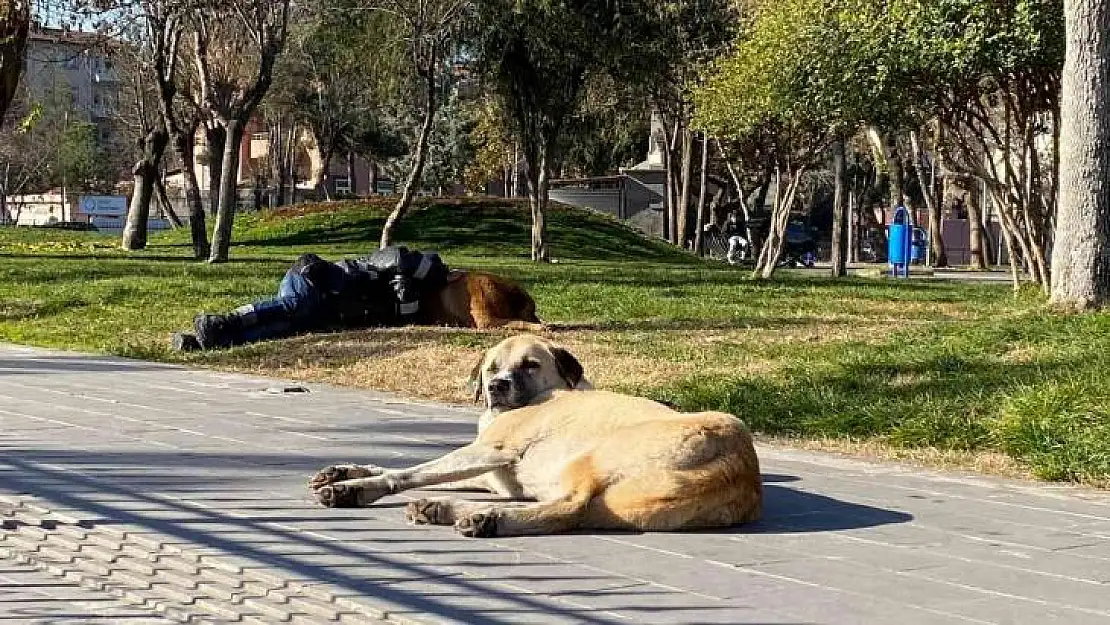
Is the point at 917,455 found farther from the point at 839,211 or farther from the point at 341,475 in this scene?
the point at 839,211

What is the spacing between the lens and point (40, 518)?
669 cm

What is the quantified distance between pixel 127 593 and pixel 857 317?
1216 cm

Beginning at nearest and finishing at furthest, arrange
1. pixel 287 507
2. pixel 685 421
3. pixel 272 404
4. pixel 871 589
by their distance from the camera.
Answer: pixel 871 589 → pixel 685 421 → pixel 287 507 → pixel 272 404

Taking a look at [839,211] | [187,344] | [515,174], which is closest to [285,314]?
[187,344]

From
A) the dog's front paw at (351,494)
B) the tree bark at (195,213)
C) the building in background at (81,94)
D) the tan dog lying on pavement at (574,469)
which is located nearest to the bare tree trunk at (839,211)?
the tree bark at (195,213)

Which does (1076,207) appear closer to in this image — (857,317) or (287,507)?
(857,317)

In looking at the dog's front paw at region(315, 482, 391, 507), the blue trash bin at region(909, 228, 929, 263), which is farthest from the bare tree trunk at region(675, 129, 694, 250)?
the dog's front paw at region(315, 482, 391, 507)

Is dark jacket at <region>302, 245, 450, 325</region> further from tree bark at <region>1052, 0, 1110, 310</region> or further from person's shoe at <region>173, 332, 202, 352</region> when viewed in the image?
tree bark at <region>1052, 0, 1110, 310</region>

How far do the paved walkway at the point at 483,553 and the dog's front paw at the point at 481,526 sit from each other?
0.06 meters

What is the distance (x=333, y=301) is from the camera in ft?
46.8

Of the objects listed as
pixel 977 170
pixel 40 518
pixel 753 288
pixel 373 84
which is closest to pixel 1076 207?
pixel 977 170

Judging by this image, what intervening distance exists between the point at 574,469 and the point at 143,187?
30.9 m

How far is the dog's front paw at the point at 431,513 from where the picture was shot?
636cm

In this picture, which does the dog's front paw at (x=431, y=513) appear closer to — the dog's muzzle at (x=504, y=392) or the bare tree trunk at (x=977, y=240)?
the dog's muzzle at (x=504, y=392)
